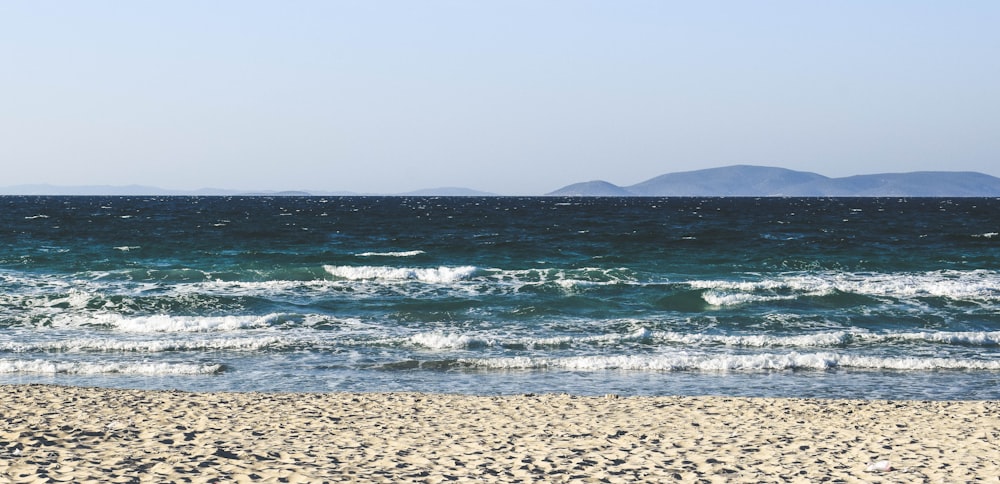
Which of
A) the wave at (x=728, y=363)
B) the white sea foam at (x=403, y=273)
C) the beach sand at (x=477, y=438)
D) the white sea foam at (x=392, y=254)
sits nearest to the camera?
the beach sand at (x=477, y=438)

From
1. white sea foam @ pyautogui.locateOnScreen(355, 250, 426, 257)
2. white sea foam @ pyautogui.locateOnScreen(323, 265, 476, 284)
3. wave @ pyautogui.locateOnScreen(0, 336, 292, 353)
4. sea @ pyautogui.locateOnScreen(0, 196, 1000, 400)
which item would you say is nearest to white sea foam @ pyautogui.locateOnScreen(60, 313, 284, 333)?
sea @ pyautogui.locateOnScreen(0, 196, 1000, 400)

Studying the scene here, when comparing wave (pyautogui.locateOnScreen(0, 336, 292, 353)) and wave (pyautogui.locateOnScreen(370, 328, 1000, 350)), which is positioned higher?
wave (pyautogui.locateOnScreen(370, 328, 1000, 350))

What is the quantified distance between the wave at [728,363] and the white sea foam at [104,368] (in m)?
5.15

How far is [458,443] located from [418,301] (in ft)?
51.1

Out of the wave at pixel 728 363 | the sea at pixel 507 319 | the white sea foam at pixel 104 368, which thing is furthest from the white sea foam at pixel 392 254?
the white sea foam at pixel 104 368

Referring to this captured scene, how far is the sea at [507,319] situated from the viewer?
16750 millimetres

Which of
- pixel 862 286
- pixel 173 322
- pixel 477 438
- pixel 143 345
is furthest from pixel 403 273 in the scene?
pixel 477 438

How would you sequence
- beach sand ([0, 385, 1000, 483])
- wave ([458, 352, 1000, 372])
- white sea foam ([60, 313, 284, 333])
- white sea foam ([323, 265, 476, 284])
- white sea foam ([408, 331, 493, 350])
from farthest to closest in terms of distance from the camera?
white sea foam ([323, 265, 476, 284])
white sea foam ([60, 313, 284, 333])
white sea foam ([408, 331, 493, 350])
wave ([458, 352, 1000, 372])
beach sand ([0, 385, 1000, 483])

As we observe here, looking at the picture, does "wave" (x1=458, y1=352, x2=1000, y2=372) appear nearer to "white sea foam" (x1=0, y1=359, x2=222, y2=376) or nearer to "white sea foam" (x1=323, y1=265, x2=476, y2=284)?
"white sea foam" (x1=0, y1=359, x2=222, y2=376)

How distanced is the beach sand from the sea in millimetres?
1870

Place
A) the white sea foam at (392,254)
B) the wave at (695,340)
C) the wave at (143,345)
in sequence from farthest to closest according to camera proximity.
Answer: the white sea foam at (392,254)
the wave at (695,340)
the wave at (143,345)

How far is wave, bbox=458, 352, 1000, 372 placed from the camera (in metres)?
17.8

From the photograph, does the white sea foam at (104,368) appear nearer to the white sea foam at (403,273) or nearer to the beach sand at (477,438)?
the beach sand at (477,438)

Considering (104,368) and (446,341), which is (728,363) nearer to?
(446,341)
